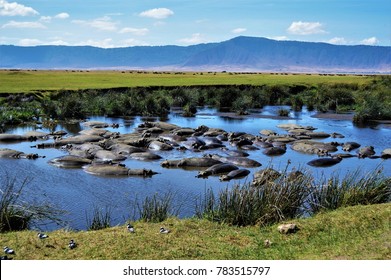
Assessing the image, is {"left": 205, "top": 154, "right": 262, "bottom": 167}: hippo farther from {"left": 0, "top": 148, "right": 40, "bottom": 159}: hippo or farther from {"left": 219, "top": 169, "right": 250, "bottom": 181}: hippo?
{"left": 0, "top": 148, "right": 40, "bottom": 159}: hippo

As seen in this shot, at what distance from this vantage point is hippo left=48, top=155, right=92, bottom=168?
2082 cm

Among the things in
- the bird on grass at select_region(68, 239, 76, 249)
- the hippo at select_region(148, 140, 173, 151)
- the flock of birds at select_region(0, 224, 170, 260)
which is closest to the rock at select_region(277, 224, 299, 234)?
the flock of birds at select_region(0, 224, 170, 260)

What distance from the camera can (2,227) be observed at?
10.9 m

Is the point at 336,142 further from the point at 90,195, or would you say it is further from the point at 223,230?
the point at 223,230

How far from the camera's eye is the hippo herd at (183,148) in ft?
66.9

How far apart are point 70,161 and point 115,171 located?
105 inches

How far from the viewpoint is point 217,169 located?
19.8 m

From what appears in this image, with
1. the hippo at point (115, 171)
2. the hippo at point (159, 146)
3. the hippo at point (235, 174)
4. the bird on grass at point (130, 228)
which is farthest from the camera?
the hippo at point (159, 146)

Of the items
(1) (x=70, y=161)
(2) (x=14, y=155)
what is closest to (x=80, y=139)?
(2) (x=14, y=155)

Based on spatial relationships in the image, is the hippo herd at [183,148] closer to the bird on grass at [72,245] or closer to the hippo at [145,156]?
the hippo at [145,156]

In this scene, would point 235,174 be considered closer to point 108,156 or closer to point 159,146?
point 108,156

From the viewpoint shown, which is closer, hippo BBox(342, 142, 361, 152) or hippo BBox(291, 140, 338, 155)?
hippo BBox(291, 140, 338, 155)

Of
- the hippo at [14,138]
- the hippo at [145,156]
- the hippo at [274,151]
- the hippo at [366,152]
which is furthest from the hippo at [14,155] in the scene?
the hippo at [366,152]
